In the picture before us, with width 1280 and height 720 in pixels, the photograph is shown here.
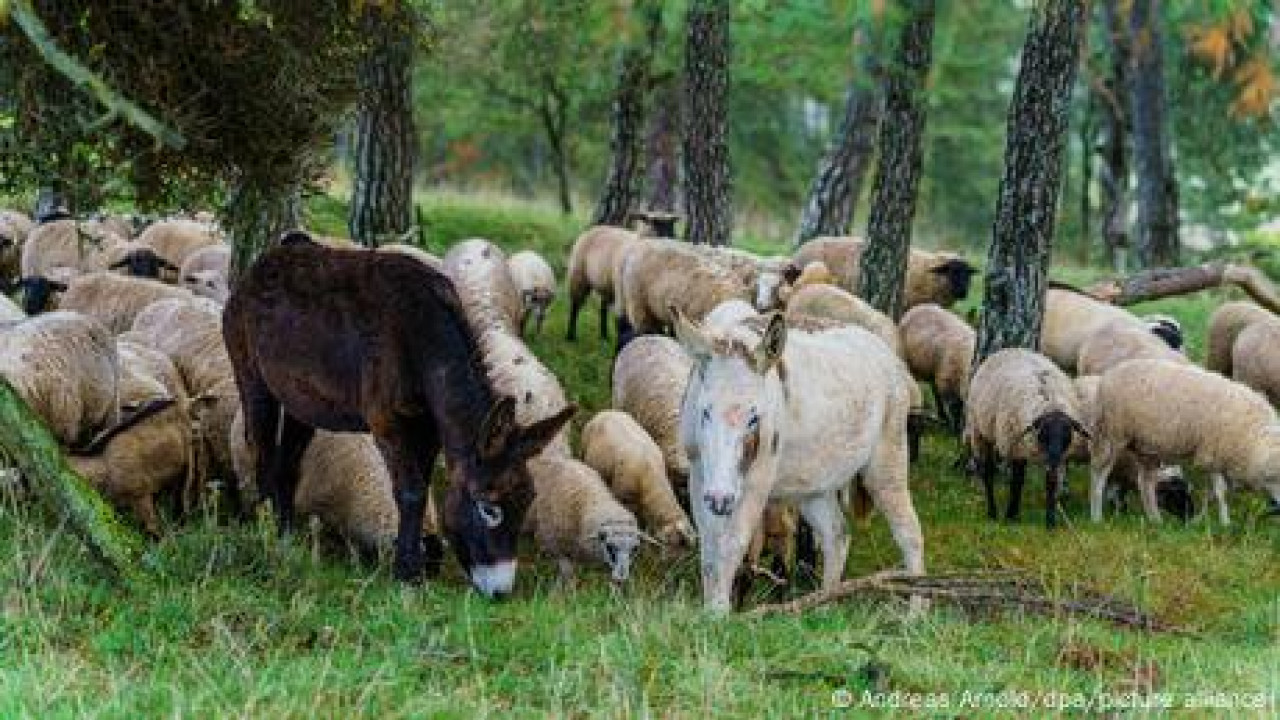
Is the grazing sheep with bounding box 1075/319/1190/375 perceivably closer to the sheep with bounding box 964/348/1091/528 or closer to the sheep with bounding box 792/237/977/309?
the sheep with bounding box 964/348/1091/528

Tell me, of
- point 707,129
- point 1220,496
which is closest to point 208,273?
point 707,129

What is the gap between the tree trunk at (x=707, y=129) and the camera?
16.9m

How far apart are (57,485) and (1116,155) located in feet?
85.1

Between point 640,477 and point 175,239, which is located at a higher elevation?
point 175,239

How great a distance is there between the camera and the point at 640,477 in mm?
11094

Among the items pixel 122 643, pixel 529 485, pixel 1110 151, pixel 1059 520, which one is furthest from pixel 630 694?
pixel 1110 151

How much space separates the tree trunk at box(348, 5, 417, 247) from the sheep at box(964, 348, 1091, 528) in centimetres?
659

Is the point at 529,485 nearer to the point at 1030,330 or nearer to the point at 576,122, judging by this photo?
the point at 1030,330

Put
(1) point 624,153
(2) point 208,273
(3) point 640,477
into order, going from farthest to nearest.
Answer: (1) point 624,153
(2) point 208,273
(3) point 640,477

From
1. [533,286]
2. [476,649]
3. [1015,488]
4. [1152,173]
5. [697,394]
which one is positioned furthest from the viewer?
[1152,173]

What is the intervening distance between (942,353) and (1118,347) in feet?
5.01

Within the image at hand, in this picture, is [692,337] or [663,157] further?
[663,157]

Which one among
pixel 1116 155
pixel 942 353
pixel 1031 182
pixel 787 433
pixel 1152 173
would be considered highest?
pixel 1031 182

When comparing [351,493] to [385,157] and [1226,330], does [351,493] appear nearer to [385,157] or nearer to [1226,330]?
[385,157]
